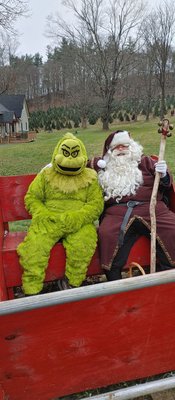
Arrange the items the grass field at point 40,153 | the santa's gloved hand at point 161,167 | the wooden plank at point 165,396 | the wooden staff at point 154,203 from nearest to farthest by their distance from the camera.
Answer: the wooden plank at point 165,396 → the wooden staff at point 154,203 → the santa's gloved hand at point 161,167 → the grass field at point 40,153

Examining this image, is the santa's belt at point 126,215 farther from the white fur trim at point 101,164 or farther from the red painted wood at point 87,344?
→ the red painted wood at point 87,344

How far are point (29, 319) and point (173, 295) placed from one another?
2.25 feet

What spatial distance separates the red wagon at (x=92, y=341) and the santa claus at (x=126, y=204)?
0.64 m

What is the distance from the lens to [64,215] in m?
2.77

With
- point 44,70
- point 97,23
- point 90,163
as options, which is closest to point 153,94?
point 97,23

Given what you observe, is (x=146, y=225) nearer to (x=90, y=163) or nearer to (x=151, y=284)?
(x=90, y=163)

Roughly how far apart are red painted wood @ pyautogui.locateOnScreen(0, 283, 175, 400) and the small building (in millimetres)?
38738

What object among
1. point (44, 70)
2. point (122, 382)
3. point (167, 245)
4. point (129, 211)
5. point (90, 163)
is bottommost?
point (122, 382)

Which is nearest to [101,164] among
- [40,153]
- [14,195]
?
[14,195]

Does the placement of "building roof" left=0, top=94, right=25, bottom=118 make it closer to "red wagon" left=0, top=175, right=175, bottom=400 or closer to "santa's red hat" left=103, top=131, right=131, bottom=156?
"santa's red hat" left=103, top=131, right=131, bottom=156

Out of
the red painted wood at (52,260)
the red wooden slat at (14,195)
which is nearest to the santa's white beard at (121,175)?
the red painted wood at (52,260)

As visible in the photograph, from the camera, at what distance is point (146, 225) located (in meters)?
2.78

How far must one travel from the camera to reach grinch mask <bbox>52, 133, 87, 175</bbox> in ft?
9.42

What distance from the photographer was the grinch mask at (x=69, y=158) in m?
2.87
